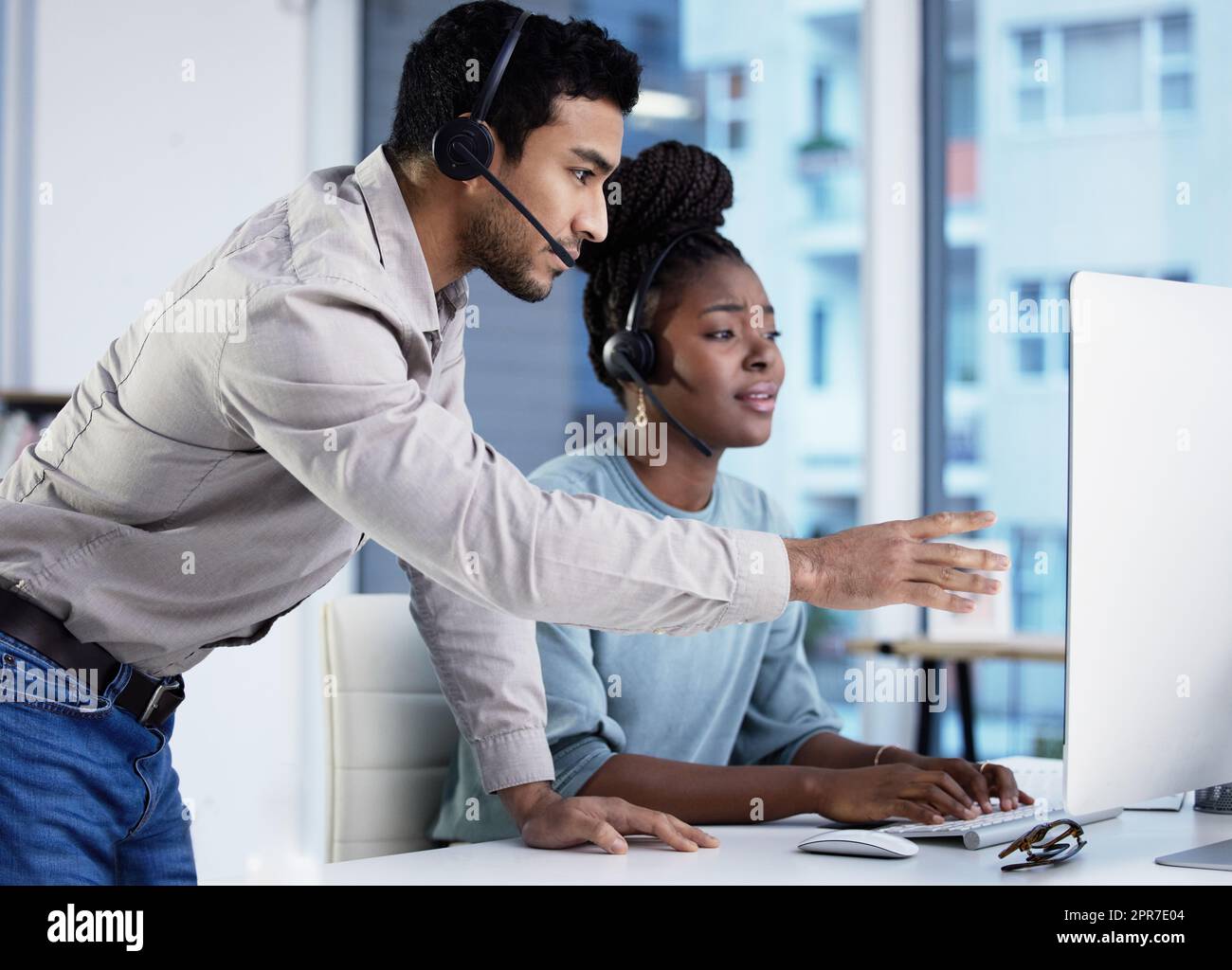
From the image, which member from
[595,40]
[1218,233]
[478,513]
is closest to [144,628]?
[478,513]

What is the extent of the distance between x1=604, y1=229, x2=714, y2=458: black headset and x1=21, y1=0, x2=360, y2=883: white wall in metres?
2.13

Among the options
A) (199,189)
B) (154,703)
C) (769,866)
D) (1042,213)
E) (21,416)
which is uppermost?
(199,189)

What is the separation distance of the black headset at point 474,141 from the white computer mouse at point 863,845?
1.99 ft

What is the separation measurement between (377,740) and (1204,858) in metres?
0.84

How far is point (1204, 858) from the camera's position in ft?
3.23

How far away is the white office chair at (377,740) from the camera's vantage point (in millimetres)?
1399

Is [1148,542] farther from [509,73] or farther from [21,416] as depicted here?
[21,416]

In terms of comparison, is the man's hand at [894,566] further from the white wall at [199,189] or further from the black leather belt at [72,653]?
the white wall at [199,189]

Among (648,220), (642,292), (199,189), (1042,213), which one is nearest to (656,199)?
(648,220)

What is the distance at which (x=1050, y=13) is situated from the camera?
319cm

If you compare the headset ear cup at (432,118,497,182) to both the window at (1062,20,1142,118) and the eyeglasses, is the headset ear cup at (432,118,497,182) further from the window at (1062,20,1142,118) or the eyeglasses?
the window at (1062,20,1142,118)

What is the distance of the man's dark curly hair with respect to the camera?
3.53ft

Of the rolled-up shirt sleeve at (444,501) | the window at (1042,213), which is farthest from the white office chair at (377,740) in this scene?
the window at (1042,213)

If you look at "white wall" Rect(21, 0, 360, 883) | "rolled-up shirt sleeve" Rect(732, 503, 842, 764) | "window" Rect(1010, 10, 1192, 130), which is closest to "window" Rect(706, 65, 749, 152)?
"window" Rect(1010, 10, 1192, 130)
